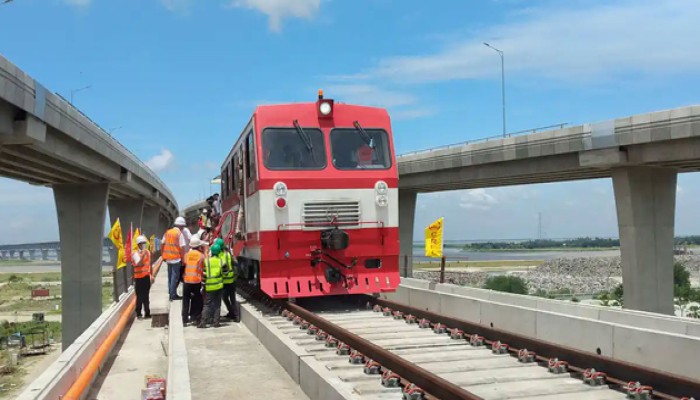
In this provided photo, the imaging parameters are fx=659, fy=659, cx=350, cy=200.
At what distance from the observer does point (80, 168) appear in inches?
966

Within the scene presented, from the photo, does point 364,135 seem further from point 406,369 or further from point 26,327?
point 26,327

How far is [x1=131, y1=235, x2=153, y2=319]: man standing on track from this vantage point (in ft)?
45.6

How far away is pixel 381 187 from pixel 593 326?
4663 millimetres

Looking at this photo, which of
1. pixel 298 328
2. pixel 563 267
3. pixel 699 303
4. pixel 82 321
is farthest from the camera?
pixel 563 267

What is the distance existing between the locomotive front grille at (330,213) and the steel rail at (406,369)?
2.43 meters

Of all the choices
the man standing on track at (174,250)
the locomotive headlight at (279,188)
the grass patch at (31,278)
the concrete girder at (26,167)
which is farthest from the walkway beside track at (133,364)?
the grass patch at (31,278)

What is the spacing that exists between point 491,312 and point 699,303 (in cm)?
4420

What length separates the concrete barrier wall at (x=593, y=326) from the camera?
7.11m

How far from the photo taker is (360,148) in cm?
1211

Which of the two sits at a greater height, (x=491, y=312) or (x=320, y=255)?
(x=320, y=255)

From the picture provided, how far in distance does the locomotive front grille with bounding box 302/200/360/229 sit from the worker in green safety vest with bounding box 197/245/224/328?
1699 millimetres

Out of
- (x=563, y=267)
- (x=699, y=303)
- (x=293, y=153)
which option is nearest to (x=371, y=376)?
(x=293, y=153)

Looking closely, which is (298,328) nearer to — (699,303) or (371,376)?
(371,376)

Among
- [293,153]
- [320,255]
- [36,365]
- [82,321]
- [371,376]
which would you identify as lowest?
[36,365]
